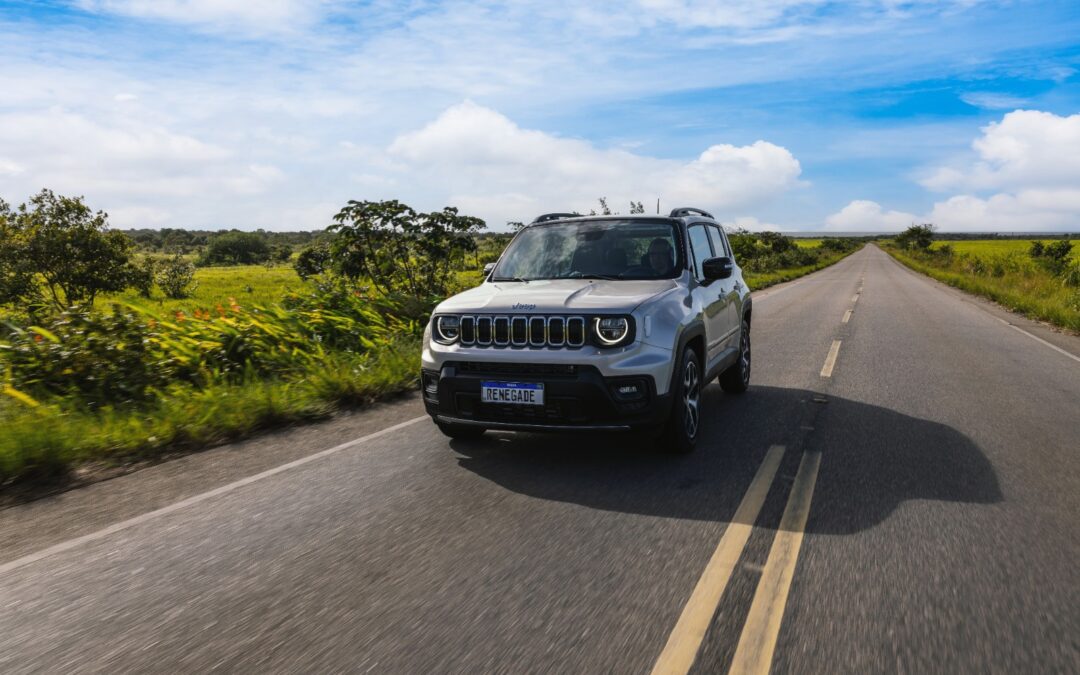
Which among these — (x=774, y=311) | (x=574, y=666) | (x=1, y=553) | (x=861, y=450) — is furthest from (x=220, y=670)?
(x=774, y=311)

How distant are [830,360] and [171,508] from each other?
28.3 feet

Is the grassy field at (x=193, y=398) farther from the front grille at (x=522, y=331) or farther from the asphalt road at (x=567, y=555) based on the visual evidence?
the front grille at (x=522, y=331)

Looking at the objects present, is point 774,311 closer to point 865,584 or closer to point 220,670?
point 865,584

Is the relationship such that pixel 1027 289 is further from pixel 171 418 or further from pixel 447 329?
pixel 171 418

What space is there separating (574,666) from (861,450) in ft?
12.1

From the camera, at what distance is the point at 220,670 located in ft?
8.14

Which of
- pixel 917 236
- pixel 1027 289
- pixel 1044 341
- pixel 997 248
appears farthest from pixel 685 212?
pixel 917 236

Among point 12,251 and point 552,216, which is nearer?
point 552,216

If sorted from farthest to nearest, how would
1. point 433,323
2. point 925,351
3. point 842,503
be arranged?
point 925,351 < point 433,323 < point 842,503

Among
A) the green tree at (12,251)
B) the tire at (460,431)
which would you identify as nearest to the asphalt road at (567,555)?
the tire at (460,431)

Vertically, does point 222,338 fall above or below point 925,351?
above

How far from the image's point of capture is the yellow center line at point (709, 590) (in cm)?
252

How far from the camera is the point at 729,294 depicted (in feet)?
22.9

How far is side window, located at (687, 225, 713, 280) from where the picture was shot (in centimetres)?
606
